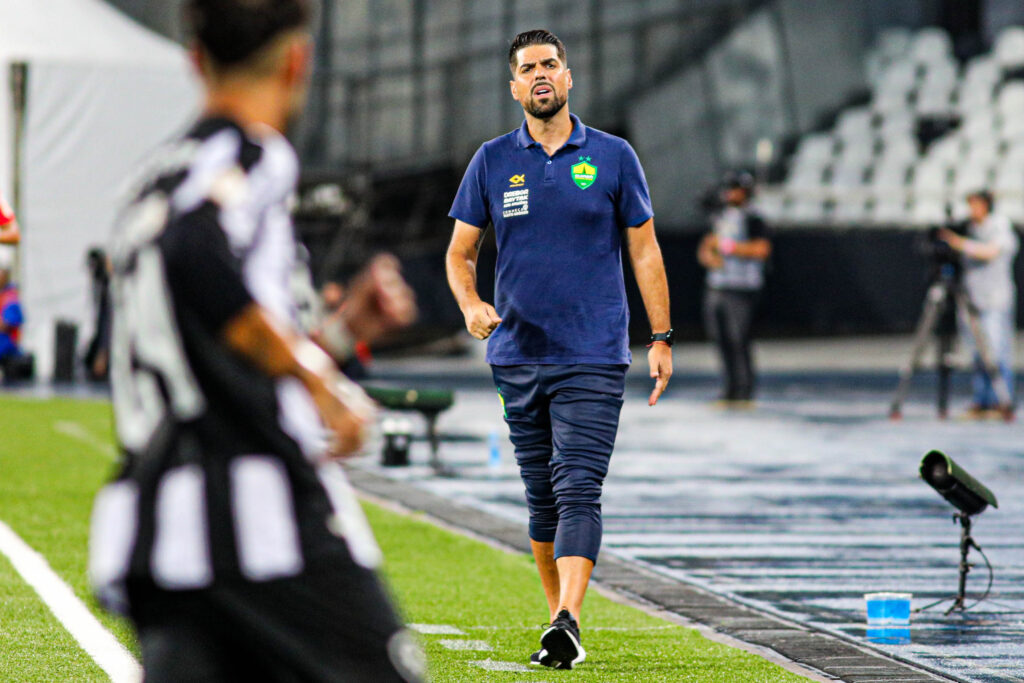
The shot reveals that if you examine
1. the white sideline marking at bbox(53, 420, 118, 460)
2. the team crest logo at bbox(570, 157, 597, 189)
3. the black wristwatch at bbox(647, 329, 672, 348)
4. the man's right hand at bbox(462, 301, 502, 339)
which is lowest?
the white sideline marking at bbox(53, 420, 118, 460)

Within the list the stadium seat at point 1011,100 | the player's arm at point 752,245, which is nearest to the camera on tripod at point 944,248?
the player's arm at point 752,245

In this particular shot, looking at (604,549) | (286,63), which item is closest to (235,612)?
(286,63)

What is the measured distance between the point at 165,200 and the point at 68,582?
4.98m

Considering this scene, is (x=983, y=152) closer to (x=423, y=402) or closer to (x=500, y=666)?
(x=423, y=402)

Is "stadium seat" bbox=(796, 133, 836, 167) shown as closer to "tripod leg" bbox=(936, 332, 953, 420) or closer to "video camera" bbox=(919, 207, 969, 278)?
"tripod leg" bbox=(936, 332, 953, 420)

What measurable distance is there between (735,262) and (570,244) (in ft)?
38.9

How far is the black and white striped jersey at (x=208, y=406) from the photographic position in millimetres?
2695

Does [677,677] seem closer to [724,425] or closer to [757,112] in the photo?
[724,425]

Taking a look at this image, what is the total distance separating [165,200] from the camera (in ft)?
8.98

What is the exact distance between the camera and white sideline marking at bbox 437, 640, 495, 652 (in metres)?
6.15

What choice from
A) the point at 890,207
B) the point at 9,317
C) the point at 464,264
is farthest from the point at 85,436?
the point at 890,207

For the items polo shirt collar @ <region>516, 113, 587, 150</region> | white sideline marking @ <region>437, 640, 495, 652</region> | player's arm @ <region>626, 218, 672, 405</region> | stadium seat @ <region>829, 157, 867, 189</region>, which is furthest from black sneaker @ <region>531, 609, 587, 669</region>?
stadium seat @ <region>829, 157, 867, 189</region>

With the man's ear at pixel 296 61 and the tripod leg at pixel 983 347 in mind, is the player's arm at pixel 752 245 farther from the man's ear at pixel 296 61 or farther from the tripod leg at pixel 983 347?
the man's ear at pixel 296 61

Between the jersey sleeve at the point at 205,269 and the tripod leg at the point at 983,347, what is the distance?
14.4 m
